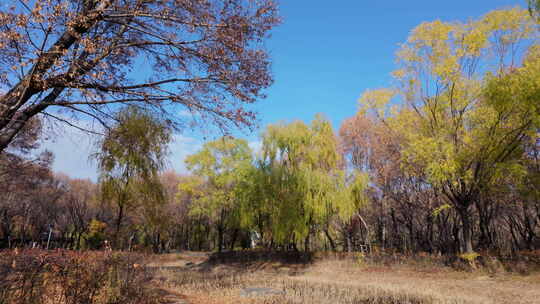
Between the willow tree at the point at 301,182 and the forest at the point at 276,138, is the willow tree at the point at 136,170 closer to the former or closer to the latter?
the forest at the point at 276,138

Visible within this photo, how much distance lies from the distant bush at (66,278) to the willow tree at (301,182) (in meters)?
12.4

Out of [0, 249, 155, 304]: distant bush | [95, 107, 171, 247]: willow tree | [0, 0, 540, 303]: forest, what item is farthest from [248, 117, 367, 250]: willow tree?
[0, 249, 155, 304]: distant bush

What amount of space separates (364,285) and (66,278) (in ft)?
33.6

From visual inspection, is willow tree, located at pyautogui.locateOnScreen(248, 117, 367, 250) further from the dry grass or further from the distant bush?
the distant bush

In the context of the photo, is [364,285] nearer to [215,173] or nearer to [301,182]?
[301,182]

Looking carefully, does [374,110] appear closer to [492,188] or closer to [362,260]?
[492,188]

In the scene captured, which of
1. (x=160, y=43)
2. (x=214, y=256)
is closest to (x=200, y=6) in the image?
(x=160, y=43)

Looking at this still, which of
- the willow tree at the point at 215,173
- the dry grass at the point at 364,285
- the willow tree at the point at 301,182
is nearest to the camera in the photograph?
the dry grass at the point at 364,285

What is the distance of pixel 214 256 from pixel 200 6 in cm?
2173

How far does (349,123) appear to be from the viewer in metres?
26.5

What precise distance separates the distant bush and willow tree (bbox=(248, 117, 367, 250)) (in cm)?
1239

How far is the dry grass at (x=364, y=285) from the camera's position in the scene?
860 centimetres

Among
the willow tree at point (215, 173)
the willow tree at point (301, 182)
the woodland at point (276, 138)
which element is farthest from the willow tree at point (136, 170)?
the willow tree at point (215, 173)

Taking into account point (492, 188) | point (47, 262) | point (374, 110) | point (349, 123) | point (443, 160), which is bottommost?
point (47, 262)
